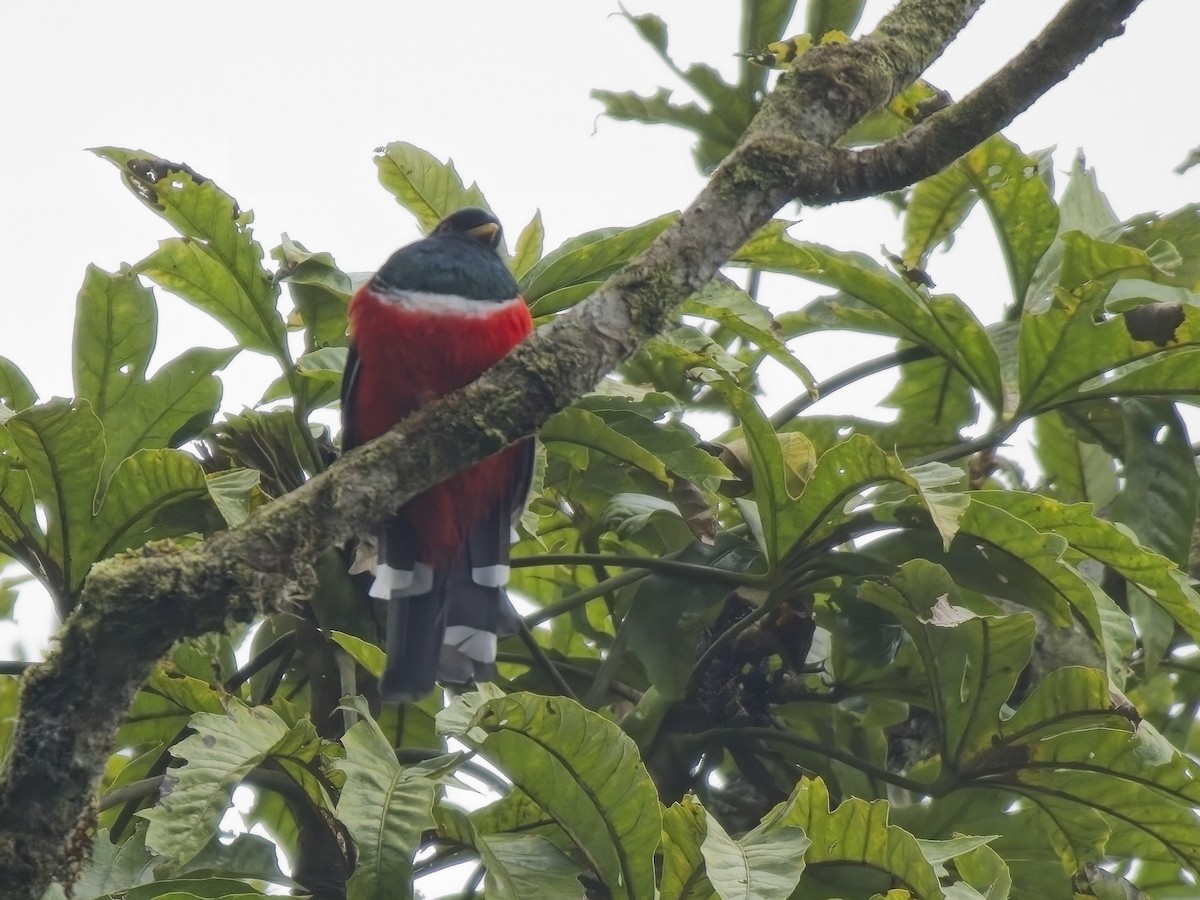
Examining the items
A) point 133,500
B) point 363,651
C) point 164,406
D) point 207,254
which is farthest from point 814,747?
point 207,254

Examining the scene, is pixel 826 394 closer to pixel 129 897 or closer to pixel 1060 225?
pixel 1060 225

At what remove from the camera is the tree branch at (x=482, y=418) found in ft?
5.22

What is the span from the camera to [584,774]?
194cm

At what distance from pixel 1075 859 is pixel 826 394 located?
997 mm

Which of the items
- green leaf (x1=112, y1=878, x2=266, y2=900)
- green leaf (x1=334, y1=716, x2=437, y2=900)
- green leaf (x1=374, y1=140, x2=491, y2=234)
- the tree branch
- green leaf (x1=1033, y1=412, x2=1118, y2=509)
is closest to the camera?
the tree branch

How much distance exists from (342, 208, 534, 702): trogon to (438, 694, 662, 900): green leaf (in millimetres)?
619

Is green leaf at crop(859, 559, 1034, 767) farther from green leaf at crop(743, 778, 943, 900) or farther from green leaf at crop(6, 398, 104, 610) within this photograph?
green leaf at crop(6, 398, 104, 610)

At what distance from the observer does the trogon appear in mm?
2678

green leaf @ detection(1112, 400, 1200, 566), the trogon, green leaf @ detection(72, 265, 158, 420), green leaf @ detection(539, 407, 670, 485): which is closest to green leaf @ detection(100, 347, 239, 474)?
green leaf @ detection(72, 265, 158, 420)

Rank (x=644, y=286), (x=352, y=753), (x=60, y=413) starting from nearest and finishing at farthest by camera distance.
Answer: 1. (x=352, y=753)
2. (x=644, y=286)
3. (x=60, y=413)

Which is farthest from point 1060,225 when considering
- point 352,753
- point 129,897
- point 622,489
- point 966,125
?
point 129,897

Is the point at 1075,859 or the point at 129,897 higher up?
the point at 129,897

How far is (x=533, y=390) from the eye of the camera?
6.59 ft

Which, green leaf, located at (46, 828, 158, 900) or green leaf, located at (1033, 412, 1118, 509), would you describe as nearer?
green leaf, located at (46, 828, 158, 900)
